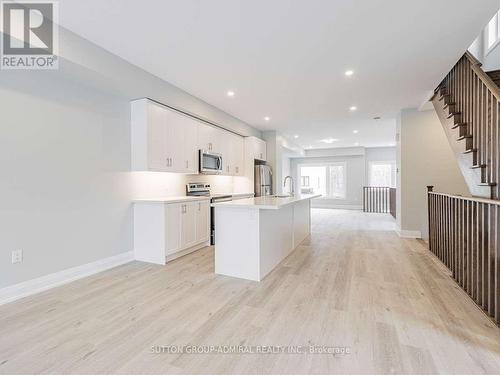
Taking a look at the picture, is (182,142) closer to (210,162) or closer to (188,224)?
(210,162)

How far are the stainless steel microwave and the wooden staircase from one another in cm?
376

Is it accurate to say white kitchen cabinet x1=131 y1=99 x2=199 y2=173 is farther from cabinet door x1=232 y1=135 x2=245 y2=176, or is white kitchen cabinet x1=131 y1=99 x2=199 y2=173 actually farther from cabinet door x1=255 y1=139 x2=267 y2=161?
cabinet door x1=255 y1=139 x2=267 y2=161

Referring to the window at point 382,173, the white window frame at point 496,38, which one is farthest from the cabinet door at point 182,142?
the window at point 382,173

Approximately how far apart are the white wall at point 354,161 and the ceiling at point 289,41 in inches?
248

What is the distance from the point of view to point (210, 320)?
1.98 meters

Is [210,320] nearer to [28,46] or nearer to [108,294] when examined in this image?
[108,294]

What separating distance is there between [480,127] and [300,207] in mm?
2661

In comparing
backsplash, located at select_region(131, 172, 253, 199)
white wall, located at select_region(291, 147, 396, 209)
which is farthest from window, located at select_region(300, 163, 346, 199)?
backsplash, located at select_region(131, 172, 253, 199)

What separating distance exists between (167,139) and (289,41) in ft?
7.26

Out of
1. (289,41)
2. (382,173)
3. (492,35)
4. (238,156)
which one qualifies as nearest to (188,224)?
(238,156)

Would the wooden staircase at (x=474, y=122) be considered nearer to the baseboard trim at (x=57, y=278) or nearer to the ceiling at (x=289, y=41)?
the ceiling at (x=289, y=41)

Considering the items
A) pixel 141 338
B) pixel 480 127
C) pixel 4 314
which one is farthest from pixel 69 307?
pixel 480 127

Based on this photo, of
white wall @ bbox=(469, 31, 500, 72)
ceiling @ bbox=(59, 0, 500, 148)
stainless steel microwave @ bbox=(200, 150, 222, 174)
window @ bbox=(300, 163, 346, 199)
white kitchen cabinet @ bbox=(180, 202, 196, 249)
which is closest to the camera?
ceiling @ bbox=(59, 0, 500, 148)

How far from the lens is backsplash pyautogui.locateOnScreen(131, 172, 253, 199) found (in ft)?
12.2
